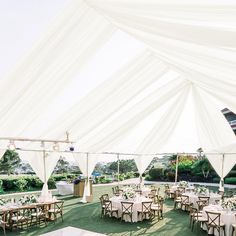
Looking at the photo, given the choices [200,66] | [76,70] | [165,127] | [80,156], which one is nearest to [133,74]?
[76,70]

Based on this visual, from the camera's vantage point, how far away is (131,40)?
6.24 meters

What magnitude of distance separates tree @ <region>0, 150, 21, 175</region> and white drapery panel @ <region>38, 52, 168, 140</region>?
1736 centimetres


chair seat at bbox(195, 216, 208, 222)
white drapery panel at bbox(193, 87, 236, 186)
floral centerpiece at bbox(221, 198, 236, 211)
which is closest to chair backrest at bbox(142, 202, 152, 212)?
chair seat at bbox(195, 216, 208, 222)

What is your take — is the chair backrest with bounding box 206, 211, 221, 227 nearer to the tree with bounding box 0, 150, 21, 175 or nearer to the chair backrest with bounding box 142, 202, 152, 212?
the chair backrest with bounding box 142, 202, 152, 212

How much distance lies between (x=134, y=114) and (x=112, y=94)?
2.50 meters

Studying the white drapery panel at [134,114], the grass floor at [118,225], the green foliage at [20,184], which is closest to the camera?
Answer: the grass floor at [118,225]

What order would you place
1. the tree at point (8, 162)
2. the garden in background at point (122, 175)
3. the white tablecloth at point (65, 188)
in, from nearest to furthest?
the white tablecloth at point (65, 188) < the garden in background at point (122, 175) < the tree at point (8, 162)

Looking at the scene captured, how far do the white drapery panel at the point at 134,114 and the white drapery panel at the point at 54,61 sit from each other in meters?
3.76

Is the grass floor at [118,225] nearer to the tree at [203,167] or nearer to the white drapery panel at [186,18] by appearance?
the white drapery panel at [186,18]

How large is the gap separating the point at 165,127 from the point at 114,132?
9.68 feet

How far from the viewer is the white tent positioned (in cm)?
264

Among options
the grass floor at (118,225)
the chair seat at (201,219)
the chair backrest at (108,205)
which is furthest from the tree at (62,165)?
the chair seat at (201,219)

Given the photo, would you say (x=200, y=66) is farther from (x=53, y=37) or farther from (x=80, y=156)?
(x=80, y=156)

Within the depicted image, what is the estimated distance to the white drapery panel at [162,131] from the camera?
36.8ft
